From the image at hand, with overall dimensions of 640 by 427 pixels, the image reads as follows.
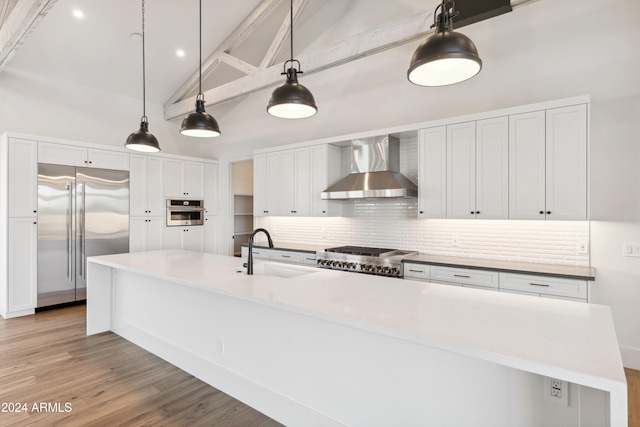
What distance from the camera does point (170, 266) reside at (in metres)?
2.96

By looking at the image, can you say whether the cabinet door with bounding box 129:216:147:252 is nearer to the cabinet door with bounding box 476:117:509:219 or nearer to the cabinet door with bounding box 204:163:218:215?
the cabinet door with bounding box 204:163:218:215

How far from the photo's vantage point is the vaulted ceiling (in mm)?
4168

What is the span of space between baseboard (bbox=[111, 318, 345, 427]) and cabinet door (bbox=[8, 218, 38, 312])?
6.64ft

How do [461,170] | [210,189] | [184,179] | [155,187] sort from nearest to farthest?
[461,170]
[155,187]
[184,179]
[210,189]

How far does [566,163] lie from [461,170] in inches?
35.5

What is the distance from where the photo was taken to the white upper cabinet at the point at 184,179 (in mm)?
5855

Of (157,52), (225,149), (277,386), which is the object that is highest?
(157,52)

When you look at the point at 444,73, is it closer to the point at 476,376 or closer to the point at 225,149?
the point at 476,376

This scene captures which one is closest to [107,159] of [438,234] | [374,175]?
[374,175]

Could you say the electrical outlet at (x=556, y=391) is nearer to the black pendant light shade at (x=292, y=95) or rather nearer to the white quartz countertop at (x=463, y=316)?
the white quartz countertop at (x=463, y=316)

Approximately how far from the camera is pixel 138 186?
17.8ft

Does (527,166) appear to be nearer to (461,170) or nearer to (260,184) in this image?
(461,170)

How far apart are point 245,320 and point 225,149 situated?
4904mm

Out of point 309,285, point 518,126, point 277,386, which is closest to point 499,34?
point 518,126
